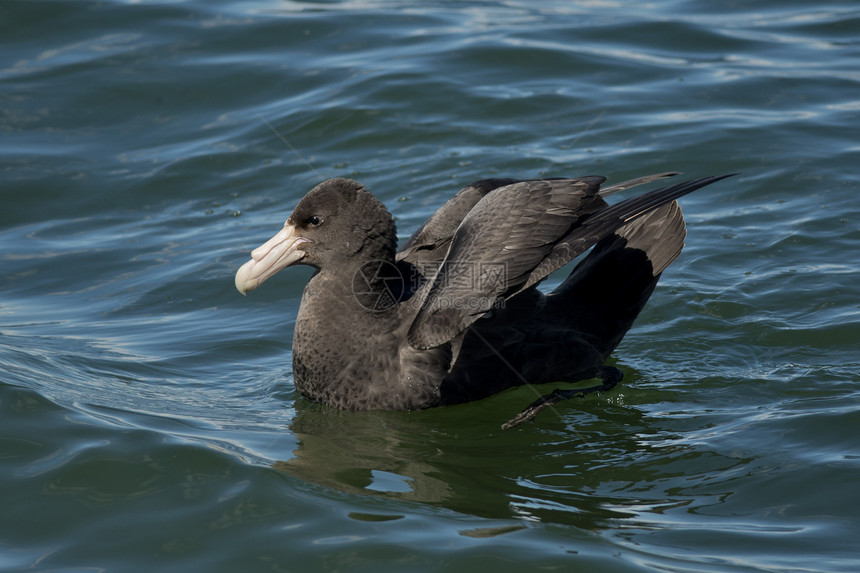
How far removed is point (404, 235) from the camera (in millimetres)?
7922

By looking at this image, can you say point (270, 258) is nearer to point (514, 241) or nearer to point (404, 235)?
point (514, 241)

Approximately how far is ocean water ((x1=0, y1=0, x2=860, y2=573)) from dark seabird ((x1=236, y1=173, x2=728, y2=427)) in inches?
8.8

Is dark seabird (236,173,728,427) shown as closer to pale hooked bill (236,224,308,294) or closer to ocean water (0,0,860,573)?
pale hooked bill (236,224,308,294)

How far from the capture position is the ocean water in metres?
4.39

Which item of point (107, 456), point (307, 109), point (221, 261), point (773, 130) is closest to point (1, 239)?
point (221, 261)

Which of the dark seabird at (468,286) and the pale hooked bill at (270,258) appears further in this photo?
the pale hooked bill at (270,258)

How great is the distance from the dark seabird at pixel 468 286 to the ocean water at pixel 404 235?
0.22m

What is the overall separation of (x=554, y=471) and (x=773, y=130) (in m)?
5.37

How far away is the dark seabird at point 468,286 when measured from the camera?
5.08 meters

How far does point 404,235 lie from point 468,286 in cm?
302

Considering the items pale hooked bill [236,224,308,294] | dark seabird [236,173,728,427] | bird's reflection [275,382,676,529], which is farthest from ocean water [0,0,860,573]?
pale hooked bill [236,224,308,294]

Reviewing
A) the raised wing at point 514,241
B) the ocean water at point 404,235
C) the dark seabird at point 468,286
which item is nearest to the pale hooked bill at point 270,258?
the dark seabird at point 468,286

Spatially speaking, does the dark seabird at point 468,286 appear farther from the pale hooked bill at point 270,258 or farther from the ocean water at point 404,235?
the ocean water at point 404,235

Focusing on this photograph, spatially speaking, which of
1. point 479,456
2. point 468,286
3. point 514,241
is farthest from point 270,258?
point 479,456
